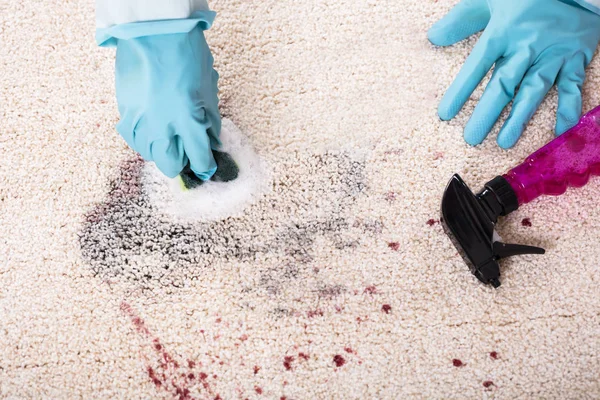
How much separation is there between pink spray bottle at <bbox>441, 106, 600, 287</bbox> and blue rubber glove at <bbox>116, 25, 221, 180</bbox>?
1.42 ft

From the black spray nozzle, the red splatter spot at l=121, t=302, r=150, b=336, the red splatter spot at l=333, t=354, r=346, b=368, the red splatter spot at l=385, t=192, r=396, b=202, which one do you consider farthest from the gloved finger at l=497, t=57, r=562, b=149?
the red splatter spot at l=121, t=302, r=150, b=336

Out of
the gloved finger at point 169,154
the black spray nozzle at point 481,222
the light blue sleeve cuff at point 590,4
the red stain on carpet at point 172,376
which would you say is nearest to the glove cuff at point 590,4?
the light blue sleeve cuff at point 590,4

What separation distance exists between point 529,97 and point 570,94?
9 cm

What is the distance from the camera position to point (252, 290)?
0.98 meters

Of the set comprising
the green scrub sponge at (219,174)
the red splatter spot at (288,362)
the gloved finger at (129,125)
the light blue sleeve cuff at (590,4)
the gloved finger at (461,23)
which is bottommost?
the red splatter spot at (288,362)

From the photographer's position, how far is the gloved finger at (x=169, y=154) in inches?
35.9

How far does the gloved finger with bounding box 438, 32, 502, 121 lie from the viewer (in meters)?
1.02

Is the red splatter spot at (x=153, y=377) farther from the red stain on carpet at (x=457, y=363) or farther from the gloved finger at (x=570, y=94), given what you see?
the gloved finger at (x=570, y=94)

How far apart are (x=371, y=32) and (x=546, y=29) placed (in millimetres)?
319

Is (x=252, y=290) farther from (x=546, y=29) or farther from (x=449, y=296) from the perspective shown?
(x=546, y=29)

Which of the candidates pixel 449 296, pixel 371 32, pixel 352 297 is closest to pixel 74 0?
pixel 371 32

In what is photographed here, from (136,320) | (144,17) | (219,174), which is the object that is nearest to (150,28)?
(144,17)

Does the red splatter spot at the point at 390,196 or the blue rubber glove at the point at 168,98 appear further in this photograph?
the red splatter spot at the point at 390,196

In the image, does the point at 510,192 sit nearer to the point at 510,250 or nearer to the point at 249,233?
the point at 510,250
